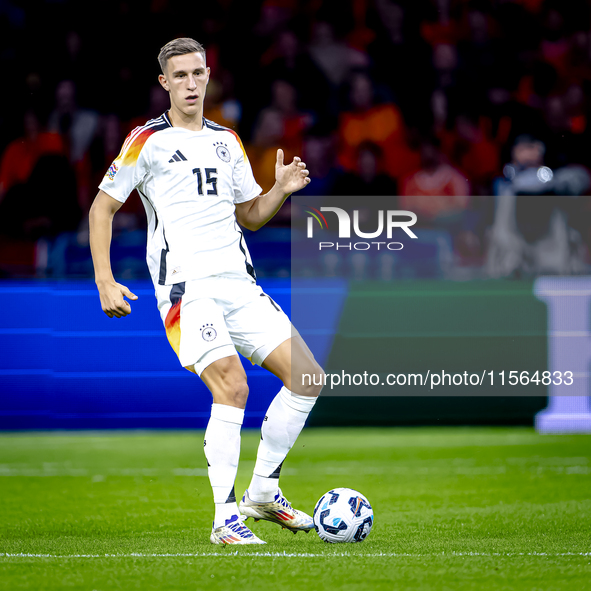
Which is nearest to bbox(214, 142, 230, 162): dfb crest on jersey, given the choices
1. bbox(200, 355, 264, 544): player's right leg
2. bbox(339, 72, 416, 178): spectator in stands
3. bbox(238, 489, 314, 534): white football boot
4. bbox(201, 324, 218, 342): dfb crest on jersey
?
bbox(201, 324, 218, 342): dfb crest on jersey

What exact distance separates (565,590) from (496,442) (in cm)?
487

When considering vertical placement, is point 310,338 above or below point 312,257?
below

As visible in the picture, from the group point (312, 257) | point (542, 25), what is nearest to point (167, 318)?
point (312, 257)

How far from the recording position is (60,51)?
10.7 m

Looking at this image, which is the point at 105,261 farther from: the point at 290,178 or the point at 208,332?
the point at 290,178

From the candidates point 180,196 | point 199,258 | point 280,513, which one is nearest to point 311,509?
point 280,513

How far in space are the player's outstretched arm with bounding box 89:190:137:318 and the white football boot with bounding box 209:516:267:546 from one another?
0.99 m

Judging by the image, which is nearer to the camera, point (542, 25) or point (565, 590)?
point (565, 590)

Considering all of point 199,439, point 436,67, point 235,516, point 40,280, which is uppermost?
point 436,67

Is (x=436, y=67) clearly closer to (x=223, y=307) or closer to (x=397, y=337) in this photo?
(x=397, y=337)

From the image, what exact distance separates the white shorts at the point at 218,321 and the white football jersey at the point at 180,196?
0.07m

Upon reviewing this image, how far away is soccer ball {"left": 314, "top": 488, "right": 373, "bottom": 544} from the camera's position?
4316mm

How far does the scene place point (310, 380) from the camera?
4512mm

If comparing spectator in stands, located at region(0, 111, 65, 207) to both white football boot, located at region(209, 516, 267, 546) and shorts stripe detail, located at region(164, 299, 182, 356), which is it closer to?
shorts stripe detail, located at region(164, 299, 182, 356)
